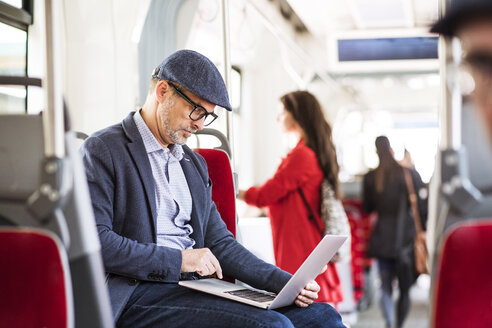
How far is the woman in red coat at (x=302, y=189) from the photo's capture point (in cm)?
392

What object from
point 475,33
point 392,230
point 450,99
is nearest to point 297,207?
point 392,230

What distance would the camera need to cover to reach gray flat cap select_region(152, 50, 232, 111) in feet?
7.80

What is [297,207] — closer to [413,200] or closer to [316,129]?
[316,129]

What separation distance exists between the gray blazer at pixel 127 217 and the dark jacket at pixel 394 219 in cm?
348

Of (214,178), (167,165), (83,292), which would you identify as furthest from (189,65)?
(83,292)

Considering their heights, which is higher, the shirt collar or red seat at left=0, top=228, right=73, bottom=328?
the shirt collar

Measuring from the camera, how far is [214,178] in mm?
2857

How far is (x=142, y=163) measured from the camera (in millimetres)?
2297

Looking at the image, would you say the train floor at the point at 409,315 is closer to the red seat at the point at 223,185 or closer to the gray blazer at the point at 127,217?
the red seat at the point at 223,185

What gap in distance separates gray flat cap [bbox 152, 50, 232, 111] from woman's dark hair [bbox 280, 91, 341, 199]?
1630mm

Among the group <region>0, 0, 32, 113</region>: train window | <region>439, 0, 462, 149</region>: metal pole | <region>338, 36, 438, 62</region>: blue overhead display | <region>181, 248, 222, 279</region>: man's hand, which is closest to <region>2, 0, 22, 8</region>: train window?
<region>0, 0, 32, 113</region>: train window

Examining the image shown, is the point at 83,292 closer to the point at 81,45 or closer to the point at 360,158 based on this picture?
the point at 81,45

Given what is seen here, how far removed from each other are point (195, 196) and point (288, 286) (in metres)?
0.56

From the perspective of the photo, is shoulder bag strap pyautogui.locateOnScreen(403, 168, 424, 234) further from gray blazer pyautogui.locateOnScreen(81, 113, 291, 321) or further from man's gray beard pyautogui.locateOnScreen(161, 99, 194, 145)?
man's gray beard pyautogui.locateOnScreen(161, 99, 194, 145)
